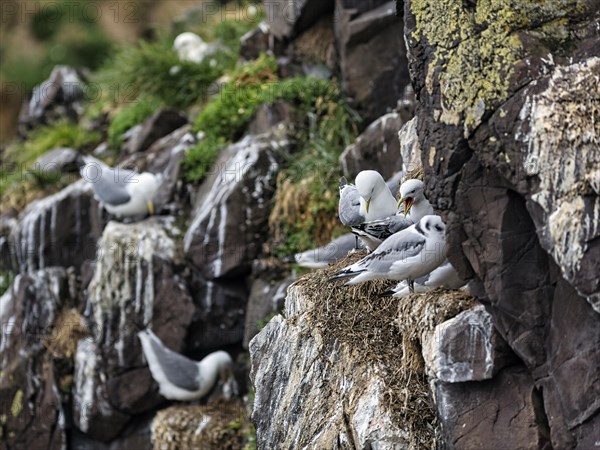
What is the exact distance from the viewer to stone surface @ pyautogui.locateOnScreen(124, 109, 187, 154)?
12.0 metres

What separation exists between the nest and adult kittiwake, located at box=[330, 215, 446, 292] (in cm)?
380

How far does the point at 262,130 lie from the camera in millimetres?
10906

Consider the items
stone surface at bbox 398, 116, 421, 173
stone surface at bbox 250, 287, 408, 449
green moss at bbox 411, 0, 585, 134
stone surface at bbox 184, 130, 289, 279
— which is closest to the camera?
green moss at bbox 411, 0, 585, 134

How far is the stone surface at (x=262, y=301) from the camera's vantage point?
939 cm

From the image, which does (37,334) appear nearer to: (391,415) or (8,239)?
(8,239)

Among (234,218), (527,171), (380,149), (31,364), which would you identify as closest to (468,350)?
(527,171)

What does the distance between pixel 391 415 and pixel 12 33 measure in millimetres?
16736

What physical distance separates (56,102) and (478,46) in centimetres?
1138

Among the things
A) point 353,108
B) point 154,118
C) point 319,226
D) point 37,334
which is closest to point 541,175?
point 319,226

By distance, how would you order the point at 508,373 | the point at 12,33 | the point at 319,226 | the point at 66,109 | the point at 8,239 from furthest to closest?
1. the point at 12,33
2. the point at 66,109
3. the point at 8,239
4. the point at 319,226
5. the point at 508,373

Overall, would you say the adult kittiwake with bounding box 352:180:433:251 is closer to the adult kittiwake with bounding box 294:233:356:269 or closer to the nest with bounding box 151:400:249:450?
the adult kittiwake with bounding box 294:233:356:269

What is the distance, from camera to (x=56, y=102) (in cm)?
1554

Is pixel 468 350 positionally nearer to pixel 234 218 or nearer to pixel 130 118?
pixel 234 218

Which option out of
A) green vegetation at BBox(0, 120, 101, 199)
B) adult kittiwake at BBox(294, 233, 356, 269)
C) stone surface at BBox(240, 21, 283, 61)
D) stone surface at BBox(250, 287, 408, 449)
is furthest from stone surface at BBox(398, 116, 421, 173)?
green vegetation at BBox(0, 120, 101, 199)
